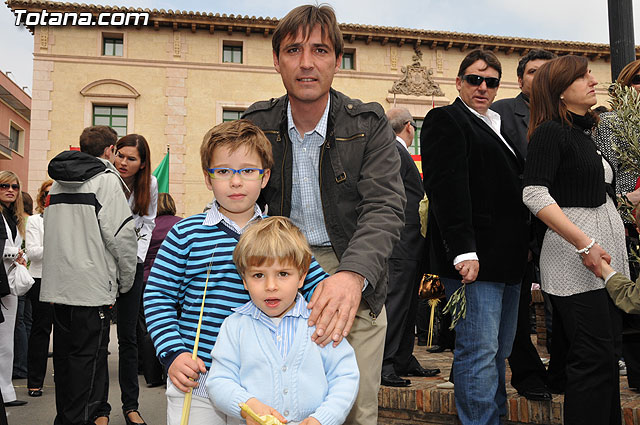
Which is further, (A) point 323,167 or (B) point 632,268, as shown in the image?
(B) point 632,268

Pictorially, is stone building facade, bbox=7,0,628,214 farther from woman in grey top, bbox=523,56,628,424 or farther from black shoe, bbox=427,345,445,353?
woman in grey top, bbox=523,56,628,424

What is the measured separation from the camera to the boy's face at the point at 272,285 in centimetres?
197

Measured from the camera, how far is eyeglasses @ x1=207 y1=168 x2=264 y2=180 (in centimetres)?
217

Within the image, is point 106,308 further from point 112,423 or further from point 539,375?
point 539,375

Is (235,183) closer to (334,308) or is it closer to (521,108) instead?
(334,308)

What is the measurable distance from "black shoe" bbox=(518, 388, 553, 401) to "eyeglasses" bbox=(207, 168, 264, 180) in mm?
2335

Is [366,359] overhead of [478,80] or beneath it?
beneath

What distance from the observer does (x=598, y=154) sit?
3.04m

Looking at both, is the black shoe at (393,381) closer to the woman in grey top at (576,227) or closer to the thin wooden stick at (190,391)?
the woman in grey top at (576,227)

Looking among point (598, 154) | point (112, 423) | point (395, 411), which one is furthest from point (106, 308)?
point (598, 154)

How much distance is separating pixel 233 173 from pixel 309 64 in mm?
569

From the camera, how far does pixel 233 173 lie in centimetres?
217

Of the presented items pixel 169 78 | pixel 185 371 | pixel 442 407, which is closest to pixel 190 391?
pixel 185 371

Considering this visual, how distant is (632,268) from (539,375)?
3.36 ft
